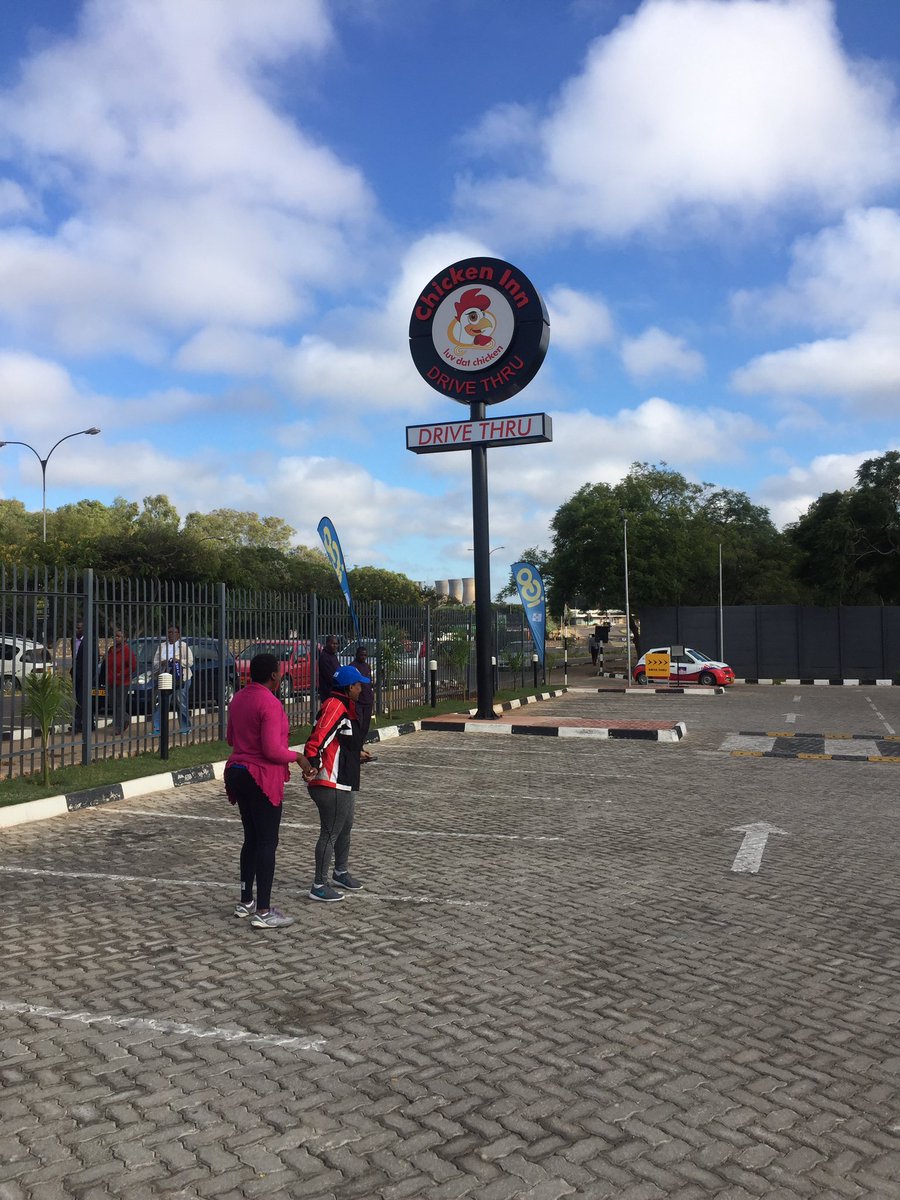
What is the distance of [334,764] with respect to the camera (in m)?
6.59

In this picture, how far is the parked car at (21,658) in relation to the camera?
10.8m

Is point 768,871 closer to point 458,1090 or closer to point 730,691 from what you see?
point 458,1090

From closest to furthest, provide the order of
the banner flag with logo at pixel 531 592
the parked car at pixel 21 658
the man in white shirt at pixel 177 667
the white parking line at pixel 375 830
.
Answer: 1. the white parking line at pixel 375 830
2. the parked car at pixel 21 658
3. the man in white shirt at pixel 177 667
4. the banner flag with logo at pixel 531 592

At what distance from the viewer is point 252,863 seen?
20.2 feet

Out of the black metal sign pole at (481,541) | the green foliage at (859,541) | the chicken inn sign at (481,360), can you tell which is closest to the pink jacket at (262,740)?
the chicken inn sign at (481,360)

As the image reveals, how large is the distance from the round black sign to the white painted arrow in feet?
41.4

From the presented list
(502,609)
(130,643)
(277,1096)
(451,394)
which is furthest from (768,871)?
(502,609)

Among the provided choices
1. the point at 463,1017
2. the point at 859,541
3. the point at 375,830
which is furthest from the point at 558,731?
the point at 859,541

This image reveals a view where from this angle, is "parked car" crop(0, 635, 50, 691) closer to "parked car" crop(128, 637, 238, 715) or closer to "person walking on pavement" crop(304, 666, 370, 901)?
"parked car" crop(128, 637, 238, 715)

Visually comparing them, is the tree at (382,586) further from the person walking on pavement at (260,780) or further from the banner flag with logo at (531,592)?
the person walking on pavement at (260,780)

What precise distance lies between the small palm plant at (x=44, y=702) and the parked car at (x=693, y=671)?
1049 inches

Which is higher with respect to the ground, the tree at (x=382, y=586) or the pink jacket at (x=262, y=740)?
the tree at (x=382, y=586)

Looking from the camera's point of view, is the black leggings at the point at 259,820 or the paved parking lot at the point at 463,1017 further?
the black leggings at the point at 259,820

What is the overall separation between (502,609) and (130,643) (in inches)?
713
